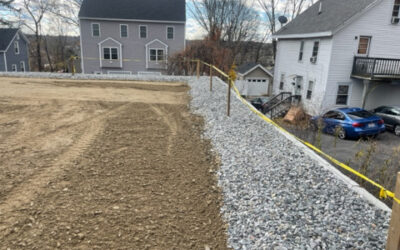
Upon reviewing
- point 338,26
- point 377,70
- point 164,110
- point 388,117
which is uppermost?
point 338,26

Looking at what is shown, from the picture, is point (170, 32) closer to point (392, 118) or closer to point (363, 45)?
point (363, 45)

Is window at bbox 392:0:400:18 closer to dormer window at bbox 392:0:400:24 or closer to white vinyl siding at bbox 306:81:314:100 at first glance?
Answer: dormer window at bbox 392:0:400:24

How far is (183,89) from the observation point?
12195 millimetres

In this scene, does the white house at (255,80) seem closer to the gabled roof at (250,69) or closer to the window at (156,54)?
the gabled roof at (250,69)

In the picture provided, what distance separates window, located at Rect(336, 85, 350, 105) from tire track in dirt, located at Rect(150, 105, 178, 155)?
44.6 ft

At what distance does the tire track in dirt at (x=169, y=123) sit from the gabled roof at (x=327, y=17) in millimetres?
12770

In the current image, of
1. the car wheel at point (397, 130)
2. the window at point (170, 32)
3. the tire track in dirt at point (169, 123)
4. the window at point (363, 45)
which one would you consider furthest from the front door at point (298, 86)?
the tire track in dirt at point (169, 123)

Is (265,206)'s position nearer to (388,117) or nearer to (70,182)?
(70,182)

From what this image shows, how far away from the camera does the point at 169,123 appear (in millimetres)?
7000

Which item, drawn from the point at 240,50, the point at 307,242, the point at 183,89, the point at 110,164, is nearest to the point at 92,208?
the point at 110,164

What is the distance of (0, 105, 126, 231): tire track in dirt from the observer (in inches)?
127

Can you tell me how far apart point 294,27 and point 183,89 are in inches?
554

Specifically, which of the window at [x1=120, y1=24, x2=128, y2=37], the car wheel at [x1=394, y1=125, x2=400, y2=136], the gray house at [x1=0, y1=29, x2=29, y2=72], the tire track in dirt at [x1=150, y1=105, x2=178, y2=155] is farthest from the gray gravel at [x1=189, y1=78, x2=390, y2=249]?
the gray house at [x1=0, y1=29, x2=29, y2=72]

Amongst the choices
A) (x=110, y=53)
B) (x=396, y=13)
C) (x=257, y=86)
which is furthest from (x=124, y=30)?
(x=396, y=13)
